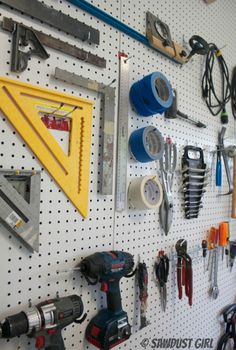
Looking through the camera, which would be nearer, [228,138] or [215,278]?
[215,278]

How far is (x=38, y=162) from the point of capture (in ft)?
1.94

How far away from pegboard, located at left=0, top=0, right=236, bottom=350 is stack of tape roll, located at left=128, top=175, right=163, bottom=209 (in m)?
0.04

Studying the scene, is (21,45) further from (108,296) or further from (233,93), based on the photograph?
(233,93)

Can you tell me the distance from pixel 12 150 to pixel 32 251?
236mm

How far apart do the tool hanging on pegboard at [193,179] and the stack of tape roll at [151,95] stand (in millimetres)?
299

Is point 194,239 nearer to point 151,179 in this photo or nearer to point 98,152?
point 151,179

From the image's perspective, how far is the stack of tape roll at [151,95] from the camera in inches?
29.9

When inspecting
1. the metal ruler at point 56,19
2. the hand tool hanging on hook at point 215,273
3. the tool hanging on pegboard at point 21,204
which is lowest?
the hand tool hanging on hook at point 215,273

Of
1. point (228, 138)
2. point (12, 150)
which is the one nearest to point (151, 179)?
point (12, 150)

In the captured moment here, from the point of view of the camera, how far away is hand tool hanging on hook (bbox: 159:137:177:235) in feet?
3.03

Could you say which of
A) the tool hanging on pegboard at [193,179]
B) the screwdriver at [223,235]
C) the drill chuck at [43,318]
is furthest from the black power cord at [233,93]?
the drill chuck at [43,318]

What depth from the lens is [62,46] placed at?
64 centimetres

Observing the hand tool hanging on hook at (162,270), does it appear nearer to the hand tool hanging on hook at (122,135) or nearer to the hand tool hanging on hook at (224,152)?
the hand tool hanging on hook at (122,135)

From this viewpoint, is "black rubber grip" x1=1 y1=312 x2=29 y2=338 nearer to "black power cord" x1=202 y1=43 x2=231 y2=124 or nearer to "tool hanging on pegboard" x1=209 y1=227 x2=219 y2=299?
"tool hanging on pegboard" x1=209 y1=227 x2=219 y2=299
